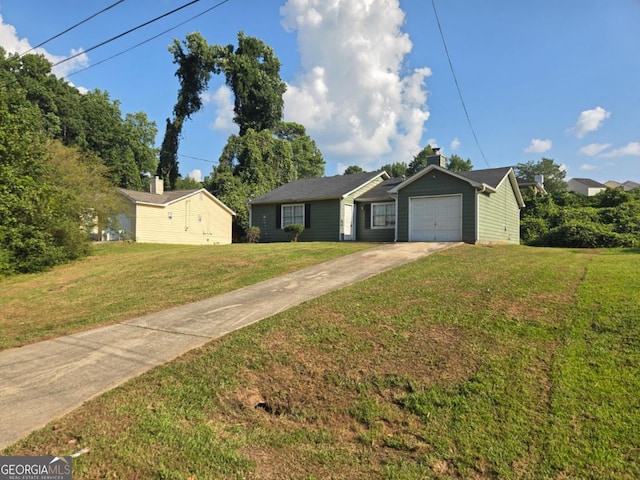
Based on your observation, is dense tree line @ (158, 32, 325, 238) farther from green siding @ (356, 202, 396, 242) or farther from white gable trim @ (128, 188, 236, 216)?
green siding @ (356, 202, 396, 242)

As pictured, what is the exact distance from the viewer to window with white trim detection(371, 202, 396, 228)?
63.1ft

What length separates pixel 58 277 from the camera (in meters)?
12.7

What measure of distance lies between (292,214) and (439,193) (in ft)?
27.7

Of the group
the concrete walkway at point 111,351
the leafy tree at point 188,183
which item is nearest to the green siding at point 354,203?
the concrete walkway at point 111,351

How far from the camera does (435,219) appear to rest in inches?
643

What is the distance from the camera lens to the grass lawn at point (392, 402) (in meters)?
2.91

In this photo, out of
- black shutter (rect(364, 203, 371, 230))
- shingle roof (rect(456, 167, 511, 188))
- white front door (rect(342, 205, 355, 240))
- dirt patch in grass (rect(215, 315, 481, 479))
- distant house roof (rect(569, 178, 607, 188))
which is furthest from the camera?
distant house roof (rect(569, 178, 607, 188))

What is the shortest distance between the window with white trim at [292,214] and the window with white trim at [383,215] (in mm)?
3843

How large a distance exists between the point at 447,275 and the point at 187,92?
3937 cm

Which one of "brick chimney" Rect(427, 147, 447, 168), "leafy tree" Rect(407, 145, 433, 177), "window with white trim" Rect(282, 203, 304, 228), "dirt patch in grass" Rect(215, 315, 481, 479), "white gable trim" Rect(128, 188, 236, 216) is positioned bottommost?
"dirt patch in grass" Rect(215, 315, 481, 479)

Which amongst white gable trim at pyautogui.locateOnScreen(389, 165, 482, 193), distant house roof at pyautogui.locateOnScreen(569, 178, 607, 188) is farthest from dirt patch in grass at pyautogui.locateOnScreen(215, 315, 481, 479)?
distant house roof at pyautogui.locateOnScreen(569, 178, 607, 188)

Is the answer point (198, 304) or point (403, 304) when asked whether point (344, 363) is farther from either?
point (198, 304)

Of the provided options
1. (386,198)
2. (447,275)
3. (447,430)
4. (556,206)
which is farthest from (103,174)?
(556,206)

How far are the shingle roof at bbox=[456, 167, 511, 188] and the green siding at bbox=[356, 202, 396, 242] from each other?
432 centimetres
